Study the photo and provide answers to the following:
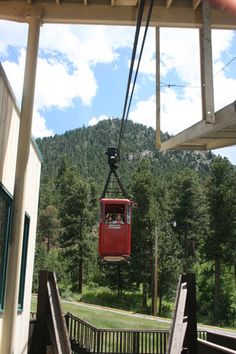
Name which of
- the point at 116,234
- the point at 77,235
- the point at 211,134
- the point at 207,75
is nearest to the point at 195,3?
the point at 207,75

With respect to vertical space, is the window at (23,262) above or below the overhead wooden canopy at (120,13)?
below

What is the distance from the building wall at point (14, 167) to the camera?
17.5ft

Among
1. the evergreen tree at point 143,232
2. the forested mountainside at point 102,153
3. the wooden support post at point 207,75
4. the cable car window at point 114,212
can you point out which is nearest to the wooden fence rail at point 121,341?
the cable car window at point 114,212

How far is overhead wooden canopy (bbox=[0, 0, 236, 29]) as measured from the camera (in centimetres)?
684

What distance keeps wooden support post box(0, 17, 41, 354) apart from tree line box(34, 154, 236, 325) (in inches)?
1342

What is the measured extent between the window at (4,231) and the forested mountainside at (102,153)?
308 ft

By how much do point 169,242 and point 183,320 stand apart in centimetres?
4065

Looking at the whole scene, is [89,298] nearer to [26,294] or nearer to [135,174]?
[135,174]

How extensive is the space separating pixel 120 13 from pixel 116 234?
4.61m

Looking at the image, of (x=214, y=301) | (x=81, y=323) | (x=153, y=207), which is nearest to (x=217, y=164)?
(x=153, y=207)

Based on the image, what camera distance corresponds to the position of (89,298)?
4684cm

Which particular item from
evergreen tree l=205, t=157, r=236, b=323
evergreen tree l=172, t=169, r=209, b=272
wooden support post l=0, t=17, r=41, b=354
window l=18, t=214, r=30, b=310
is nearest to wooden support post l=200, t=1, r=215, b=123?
wooden support post l=0, t=17, r=41, b=354

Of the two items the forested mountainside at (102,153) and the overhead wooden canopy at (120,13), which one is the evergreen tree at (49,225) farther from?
the overhead wooden canopy at (120,13)

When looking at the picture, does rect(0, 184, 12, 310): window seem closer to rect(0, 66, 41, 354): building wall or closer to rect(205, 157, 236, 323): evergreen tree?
rect(0, 66, 41, 354): building wall
